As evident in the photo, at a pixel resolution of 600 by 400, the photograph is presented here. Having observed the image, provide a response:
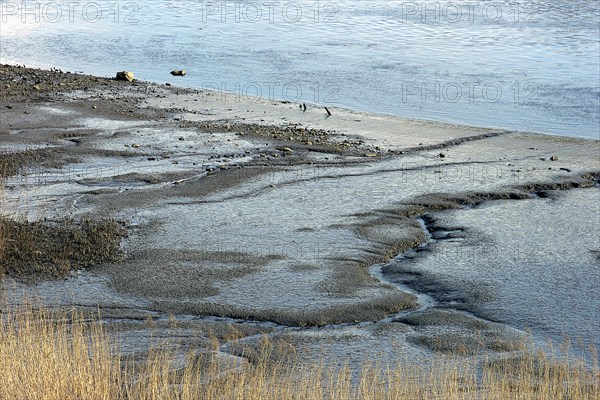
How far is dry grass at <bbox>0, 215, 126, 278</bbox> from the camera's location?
30.0 feet

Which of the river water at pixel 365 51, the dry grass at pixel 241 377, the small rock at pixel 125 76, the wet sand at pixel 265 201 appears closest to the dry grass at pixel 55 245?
the wet sand at pixel 265 201

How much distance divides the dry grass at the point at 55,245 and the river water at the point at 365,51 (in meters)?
8.58

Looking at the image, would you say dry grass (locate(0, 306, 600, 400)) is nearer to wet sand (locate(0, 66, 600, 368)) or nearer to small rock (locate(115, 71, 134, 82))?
wet sand (locate(0, 66, 600, 368))

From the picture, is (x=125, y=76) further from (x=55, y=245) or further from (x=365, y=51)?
(x=55, y=245)

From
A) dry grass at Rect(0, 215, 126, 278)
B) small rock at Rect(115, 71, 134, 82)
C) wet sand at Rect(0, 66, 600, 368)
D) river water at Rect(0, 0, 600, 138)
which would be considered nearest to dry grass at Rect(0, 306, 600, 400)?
wet sand at Rect(0, 66, 600, 368)

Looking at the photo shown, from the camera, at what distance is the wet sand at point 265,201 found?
820 centimetres

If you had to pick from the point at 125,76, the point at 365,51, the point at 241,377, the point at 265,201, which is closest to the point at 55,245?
the point at 265,201

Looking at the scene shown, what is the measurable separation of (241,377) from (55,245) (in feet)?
13.1

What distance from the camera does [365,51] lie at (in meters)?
24.1

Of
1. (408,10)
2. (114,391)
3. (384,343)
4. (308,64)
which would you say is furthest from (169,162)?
(408,10)

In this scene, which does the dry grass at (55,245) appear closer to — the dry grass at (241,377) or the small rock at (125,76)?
the dry grass at (241,377)

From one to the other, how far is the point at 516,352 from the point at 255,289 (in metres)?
2.52

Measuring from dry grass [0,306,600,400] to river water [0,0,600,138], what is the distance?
32.1 ft

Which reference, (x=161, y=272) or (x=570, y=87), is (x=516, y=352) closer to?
(x=161, y=272)
